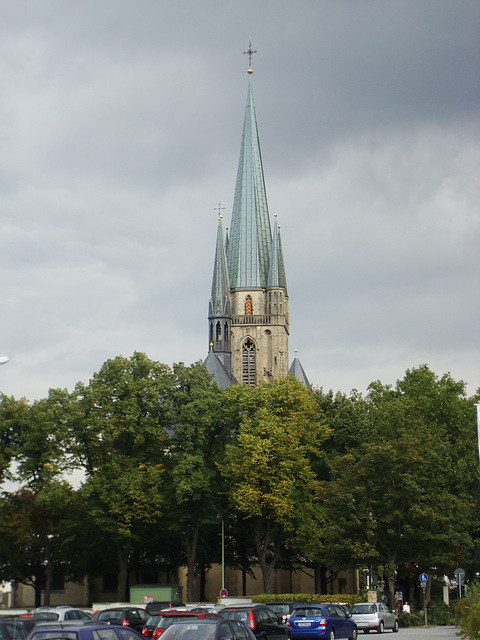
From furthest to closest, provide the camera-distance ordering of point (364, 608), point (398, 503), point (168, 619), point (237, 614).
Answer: point (398, 503) < point (364, 608) < point (237, 614) < point (168, 619)

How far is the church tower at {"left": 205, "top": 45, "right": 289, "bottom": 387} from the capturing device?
118 metres

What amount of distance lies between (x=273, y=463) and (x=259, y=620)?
26.6 metres

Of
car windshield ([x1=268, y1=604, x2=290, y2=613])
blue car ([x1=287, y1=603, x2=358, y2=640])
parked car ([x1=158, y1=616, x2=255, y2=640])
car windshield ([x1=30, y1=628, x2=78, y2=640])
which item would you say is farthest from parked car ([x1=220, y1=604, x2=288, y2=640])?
car windshield ([x1=30, y1=628, x2=78, y2=640])

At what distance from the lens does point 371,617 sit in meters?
42.5

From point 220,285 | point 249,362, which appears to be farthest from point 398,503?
point 220,285

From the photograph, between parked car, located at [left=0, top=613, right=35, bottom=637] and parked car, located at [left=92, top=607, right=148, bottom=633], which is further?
parked car, located at [left=92, top=607, right=148, bottom=633]

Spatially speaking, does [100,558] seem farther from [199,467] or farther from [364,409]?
[364,409]


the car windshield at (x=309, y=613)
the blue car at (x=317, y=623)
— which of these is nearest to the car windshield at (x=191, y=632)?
the blue car at (x=317, y=623)

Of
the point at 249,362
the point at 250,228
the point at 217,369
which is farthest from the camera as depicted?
the point at 250,228

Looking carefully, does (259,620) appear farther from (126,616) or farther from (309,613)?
(126,616)

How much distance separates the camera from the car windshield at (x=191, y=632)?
57.0 feet

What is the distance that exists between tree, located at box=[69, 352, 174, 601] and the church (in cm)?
5874

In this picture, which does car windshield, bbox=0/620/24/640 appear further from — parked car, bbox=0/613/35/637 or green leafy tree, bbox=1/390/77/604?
green leafy tree, bbox=1/390/77/604

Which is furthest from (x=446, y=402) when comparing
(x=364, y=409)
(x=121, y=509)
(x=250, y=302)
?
(x=250, y=302)
